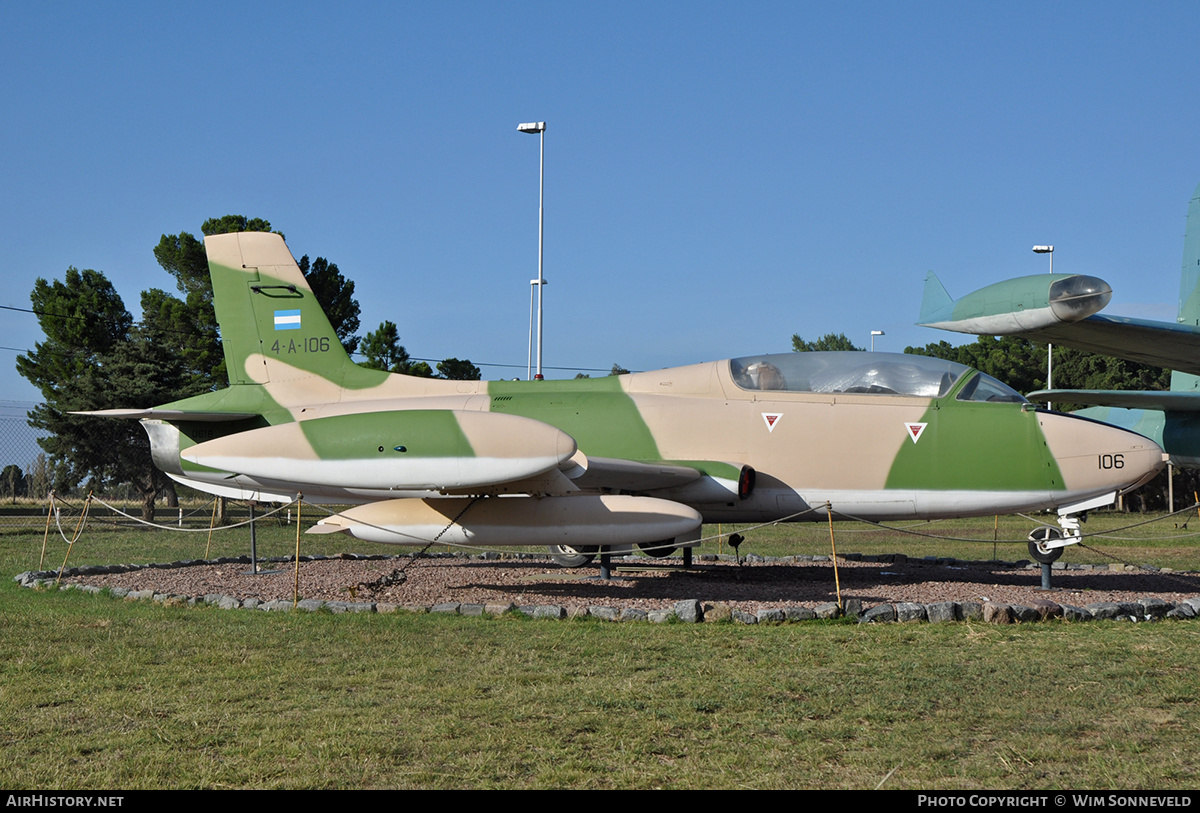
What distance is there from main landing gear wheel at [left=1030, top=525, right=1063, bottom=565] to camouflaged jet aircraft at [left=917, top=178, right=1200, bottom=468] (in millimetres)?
1903

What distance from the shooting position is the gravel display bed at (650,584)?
10.2 m

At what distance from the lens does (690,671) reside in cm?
681

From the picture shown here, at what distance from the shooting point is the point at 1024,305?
1073 centimetres

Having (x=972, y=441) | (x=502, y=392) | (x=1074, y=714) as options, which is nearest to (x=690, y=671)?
(x=1074, y=714)

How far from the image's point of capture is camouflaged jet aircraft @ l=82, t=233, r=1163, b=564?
9.46 m

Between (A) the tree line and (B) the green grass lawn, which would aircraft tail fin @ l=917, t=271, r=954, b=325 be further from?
(A) the tree line

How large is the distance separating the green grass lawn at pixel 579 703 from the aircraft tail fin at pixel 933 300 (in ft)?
15.4

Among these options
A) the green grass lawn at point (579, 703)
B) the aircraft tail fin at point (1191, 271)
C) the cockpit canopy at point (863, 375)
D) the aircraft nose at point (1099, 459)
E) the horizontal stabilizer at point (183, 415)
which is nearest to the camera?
the green grass lawn at point (579, 703)

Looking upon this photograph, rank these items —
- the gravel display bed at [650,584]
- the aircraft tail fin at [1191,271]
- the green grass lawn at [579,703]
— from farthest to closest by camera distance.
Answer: the aircraft tail fin at [1191,271] < the gravel display bed at [650,584] < the green grass lawn at [579,703]

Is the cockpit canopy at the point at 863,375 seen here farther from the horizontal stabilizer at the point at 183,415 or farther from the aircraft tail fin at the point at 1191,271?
the aircraft tail fin at the point at 1191,271

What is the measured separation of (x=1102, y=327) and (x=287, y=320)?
1162 centimetres

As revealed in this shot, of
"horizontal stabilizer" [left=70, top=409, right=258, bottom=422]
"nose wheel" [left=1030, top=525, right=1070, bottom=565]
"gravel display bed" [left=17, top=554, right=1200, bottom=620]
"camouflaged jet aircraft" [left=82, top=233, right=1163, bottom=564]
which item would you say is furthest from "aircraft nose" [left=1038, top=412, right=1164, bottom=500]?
"horizontal stabilizer" [left=70, top=409, right=258, bottom=422]

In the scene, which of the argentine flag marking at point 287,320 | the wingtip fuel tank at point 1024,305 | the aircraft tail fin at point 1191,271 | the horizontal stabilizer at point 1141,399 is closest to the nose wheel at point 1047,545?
the wingtip fuel tank at point 1024,305

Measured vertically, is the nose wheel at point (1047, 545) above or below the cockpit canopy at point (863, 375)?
below
